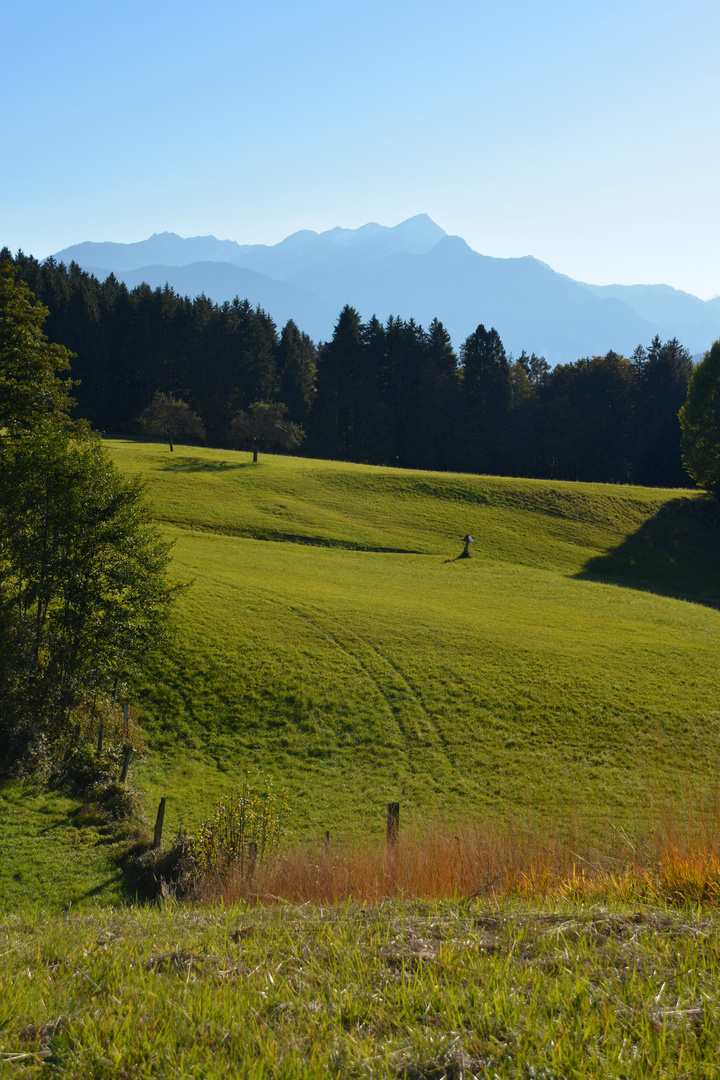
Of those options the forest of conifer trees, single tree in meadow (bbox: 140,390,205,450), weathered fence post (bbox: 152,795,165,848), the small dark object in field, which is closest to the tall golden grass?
weathered fence post (bbox: 152,795,165,848)

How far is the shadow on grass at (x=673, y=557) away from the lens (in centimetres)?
4800

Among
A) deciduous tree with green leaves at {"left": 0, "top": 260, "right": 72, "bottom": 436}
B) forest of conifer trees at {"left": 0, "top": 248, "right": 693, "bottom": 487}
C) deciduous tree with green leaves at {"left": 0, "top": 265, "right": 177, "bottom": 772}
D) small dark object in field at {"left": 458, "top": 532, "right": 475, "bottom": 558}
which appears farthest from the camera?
forest of conifer trees at {"left": 0, "top": 248, "right": 693, "bottom": 487}

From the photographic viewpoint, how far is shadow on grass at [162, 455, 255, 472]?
62219mm

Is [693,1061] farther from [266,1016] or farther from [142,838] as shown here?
[142,838]

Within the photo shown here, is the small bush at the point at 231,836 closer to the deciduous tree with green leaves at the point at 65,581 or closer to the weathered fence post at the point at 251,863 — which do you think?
the weathered fence post at the point at 251,863

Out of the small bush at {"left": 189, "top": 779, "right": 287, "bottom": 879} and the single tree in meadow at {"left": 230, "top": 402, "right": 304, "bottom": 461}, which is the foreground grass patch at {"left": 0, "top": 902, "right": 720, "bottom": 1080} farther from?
the single tree in meadow at {"left": 230, "top": 402, "right": 304, "bottom": 461}

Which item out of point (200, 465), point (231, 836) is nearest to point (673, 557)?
point (200, 465)

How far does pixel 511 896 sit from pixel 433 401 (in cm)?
9267

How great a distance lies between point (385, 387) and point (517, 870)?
323 ft

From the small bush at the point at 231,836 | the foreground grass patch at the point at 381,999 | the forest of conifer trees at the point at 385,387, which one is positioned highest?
the forest of conifer trees at the point at 385,387

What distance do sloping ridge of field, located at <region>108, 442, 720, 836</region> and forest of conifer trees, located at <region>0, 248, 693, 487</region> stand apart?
40334 millimetres

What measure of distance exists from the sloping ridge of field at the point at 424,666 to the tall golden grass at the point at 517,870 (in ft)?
1.84

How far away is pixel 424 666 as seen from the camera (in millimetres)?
27531

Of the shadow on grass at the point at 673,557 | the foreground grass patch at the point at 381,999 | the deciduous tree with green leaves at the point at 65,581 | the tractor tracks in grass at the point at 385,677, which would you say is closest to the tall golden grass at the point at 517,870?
the foreground grass patch at the point at 381,999
